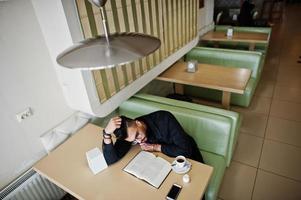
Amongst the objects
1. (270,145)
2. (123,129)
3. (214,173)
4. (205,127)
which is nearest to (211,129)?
(205,127)

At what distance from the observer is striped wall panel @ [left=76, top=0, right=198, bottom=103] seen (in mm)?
1719

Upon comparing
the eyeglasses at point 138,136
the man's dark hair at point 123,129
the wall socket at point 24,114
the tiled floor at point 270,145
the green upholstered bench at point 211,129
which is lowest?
the tiled floor at point 270,145

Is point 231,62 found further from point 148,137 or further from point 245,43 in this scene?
point 148,137

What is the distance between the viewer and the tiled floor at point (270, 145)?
2051 mm

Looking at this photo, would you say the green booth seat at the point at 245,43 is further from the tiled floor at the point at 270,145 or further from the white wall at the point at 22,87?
the white wall at the point at 22,87

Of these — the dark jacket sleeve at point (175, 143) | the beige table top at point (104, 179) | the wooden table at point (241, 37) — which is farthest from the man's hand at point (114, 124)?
the wooden table at point (241, 37)

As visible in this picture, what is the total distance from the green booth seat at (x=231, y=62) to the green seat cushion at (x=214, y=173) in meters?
1.50

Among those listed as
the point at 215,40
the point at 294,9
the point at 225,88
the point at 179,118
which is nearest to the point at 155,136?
the point at 179,118

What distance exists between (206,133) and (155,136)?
20.2 inches

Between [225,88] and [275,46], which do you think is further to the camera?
[275,46]

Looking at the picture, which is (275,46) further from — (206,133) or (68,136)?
(68,136)

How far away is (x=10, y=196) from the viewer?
1.63 metres

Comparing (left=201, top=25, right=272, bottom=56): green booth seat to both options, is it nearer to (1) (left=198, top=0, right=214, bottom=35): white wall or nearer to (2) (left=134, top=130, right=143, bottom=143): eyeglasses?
(1) (left=198, top=0, right=214, bottom=35): white wall

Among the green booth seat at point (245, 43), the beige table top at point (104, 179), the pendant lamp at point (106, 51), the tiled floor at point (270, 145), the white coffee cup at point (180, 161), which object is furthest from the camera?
the green booth seat at point (245, 43)
